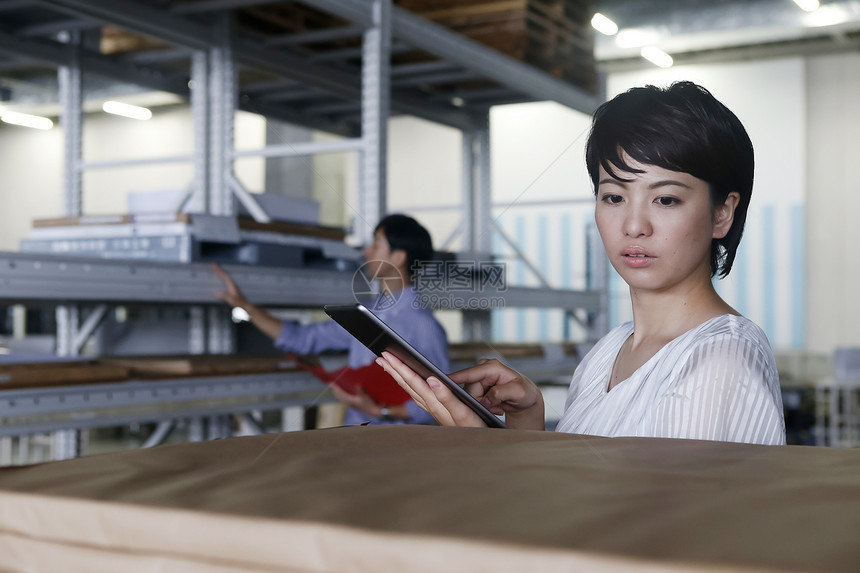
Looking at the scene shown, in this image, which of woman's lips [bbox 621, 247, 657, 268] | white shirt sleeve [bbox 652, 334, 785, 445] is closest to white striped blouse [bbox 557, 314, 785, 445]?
white shirt sleeve [bbox 652, 334, 785, 445]

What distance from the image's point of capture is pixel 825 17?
694 cm

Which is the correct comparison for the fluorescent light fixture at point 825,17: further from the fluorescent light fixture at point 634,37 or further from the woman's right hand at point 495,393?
the woman's right hand at point 495,393

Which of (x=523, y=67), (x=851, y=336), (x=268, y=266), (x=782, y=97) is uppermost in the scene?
(x=782, y=97)

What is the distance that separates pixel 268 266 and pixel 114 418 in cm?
62

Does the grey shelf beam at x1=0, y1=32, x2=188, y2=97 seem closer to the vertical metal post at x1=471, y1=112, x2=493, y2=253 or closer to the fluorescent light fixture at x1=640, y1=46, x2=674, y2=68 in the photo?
the vertical metal post at x1=471, y1=112, x2=493, y2=253

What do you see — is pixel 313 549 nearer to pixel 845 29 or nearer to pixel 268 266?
pixel 268 266

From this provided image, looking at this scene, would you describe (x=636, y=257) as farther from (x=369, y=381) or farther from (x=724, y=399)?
(x=369, y=381)

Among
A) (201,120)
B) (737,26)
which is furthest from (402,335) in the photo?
(737,26)

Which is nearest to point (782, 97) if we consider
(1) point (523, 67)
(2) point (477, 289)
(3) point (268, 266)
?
(1) point (523, 67)

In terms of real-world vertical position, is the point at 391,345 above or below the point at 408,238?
below

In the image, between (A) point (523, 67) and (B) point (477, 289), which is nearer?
(B) point (477, 289)

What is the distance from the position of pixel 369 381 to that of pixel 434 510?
2.27 meters

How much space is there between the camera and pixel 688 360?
0.89 meters

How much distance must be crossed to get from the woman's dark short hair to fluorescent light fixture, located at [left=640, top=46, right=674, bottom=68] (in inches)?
298
